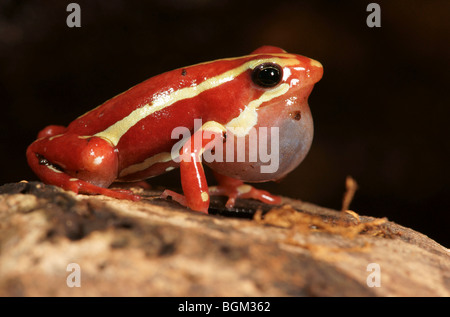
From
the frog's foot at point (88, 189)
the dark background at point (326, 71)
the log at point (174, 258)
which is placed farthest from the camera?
the dark background at point (326, 71)

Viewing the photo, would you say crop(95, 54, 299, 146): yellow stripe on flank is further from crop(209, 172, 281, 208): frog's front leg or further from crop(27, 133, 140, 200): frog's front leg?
crop(209, 172, 281, 208): frog's front leg

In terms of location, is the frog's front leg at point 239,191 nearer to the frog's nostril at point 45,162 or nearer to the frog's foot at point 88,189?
the frog's foot at point 88,189

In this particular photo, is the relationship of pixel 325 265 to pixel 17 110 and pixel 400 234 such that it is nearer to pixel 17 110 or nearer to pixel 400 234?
pixel 400 234

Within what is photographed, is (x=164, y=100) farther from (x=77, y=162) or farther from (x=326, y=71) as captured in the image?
(x=326, y=71)

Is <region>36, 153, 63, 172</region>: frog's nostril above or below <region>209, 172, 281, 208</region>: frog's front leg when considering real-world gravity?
above

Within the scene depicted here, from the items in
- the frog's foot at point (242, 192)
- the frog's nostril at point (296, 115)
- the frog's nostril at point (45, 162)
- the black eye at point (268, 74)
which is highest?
the black eye at point (268, 74)

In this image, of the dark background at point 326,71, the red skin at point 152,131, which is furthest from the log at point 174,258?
the dark background at point 326,71

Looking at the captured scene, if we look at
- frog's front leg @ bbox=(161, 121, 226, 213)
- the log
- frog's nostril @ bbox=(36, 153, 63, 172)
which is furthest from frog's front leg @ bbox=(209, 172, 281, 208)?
the log

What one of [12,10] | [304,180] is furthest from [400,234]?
[12,10]
